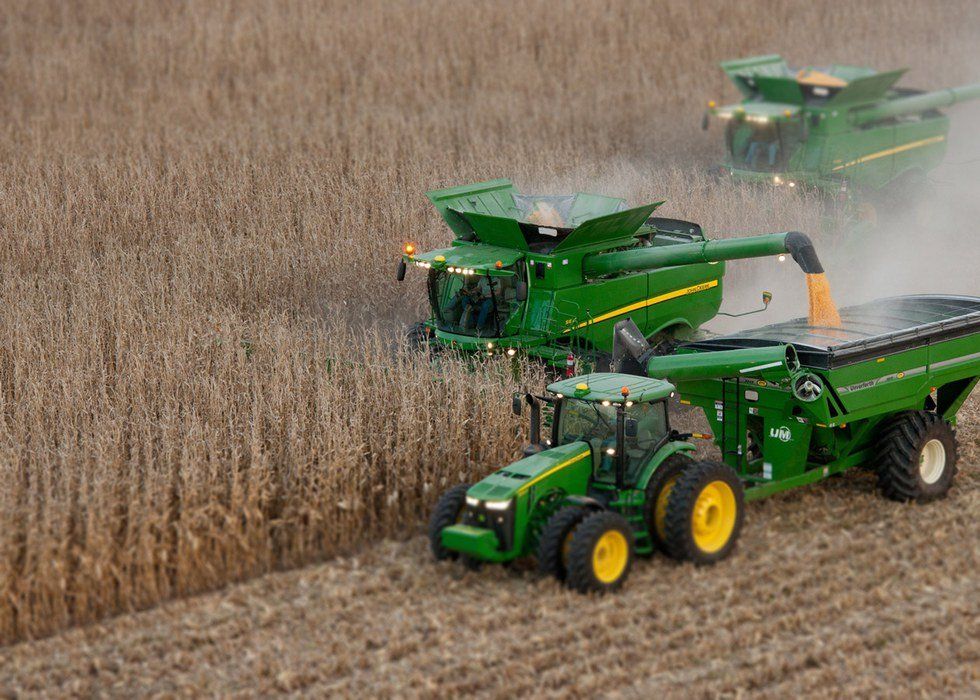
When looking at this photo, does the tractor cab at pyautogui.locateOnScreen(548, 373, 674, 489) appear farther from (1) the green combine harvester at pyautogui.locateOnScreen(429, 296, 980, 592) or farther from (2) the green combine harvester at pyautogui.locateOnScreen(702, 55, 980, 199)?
(2) the green combine harvester at pyautogui.locateOnScreen(702, 55, 980, 199)

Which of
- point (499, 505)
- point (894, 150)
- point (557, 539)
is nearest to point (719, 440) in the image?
point (557, 539)

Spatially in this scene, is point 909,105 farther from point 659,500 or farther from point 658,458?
point 659,500

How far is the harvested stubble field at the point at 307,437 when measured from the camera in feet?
26.1

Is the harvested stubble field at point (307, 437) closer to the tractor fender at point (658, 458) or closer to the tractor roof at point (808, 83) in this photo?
the tractor fender at point (658, 458)

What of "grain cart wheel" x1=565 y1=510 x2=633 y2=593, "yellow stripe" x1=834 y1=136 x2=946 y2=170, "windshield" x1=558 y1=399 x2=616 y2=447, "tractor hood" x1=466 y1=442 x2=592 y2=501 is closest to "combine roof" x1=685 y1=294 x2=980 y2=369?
"windshield" x1=558 y1=399 x2=616 y2=447

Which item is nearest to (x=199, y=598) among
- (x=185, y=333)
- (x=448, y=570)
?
(x=448, y=570)

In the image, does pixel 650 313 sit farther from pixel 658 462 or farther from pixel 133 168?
pixel 133 168

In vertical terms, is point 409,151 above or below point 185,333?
above

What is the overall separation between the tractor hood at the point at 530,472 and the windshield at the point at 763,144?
38.7 ft

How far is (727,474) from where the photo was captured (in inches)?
361

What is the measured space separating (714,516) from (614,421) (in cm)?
99

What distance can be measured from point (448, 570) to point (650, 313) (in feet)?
16.7

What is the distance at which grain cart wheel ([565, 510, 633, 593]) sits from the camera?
8.43 meters

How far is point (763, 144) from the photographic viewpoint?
20.1 m
